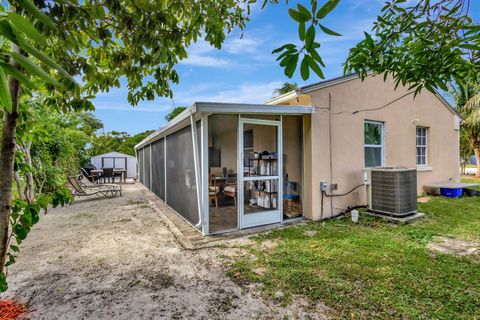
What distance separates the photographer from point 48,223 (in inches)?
252

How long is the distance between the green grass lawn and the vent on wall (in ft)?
1.63

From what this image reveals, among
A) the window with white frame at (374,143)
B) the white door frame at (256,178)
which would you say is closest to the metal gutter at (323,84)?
the white door frame at (256,178)

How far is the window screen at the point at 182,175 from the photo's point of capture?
5.77 m

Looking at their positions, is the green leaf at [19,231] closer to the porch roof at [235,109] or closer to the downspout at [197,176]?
the porch roof at [235,109]

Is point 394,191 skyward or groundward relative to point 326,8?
groundward

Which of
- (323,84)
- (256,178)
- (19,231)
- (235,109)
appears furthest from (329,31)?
(323,84)

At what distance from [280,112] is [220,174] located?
10.5 ft

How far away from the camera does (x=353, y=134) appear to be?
21.9 ft

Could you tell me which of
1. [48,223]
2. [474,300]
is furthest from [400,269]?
[48,223]

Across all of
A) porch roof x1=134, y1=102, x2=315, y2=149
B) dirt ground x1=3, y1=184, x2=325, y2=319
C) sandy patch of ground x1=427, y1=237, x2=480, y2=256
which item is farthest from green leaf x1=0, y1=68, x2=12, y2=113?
sandy patch of ground x1=427, y1=237, x2=480, y2=256

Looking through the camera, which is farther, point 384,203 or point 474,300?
point 384,203

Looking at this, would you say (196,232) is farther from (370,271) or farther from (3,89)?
(3,89)

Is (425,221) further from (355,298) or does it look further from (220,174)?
(220,174)

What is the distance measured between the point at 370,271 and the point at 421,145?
294 inches
